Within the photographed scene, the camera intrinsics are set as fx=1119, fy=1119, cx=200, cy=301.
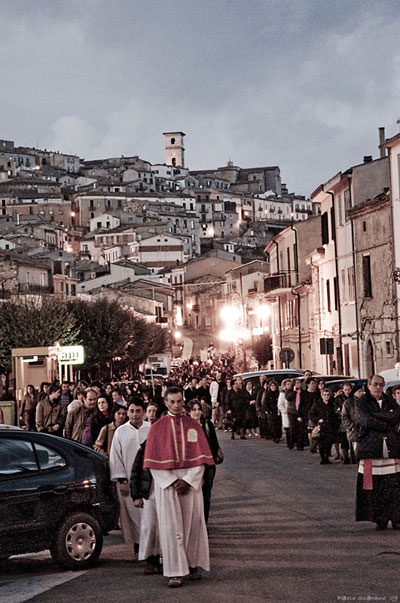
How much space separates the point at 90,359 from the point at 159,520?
6044cm

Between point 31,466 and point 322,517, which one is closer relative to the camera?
point 31,466

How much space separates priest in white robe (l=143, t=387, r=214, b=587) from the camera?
967 cm

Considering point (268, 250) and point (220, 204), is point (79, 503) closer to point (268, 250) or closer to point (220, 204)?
point (268, 250)

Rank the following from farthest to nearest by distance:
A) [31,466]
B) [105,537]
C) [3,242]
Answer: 1. [3,242]
2. [105,537]
3. [31,466]

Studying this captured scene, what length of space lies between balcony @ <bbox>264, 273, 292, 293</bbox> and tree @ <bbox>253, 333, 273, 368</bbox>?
586 centimetres

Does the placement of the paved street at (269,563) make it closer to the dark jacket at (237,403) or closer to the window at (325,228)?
the dark jacket at (237,403)

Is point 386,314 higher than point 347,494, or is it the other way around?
point 386,314

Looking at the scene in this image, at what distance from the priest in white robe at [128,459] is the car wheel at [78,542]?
2.23 ft

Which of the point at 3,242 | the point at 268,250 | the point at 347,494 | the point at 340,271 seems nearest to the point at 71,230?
the point at 3,242

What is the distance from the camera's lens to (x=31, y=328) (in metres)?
62.2

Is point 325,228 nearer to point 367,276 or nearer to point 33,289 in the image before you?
point 367,276

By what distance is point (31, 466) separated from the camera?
10.7m

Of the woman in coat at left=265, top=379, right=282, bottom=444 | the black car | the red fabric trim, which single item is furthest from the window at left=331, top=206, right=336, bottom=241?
the black car

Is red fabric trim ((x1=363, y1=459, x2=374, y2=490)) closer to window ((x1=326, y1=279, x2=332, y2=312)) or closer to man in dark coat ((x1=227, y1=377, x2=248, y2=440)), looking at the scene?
man in dark coat ((x1=227, y1=377, x2=248, y2=440))
